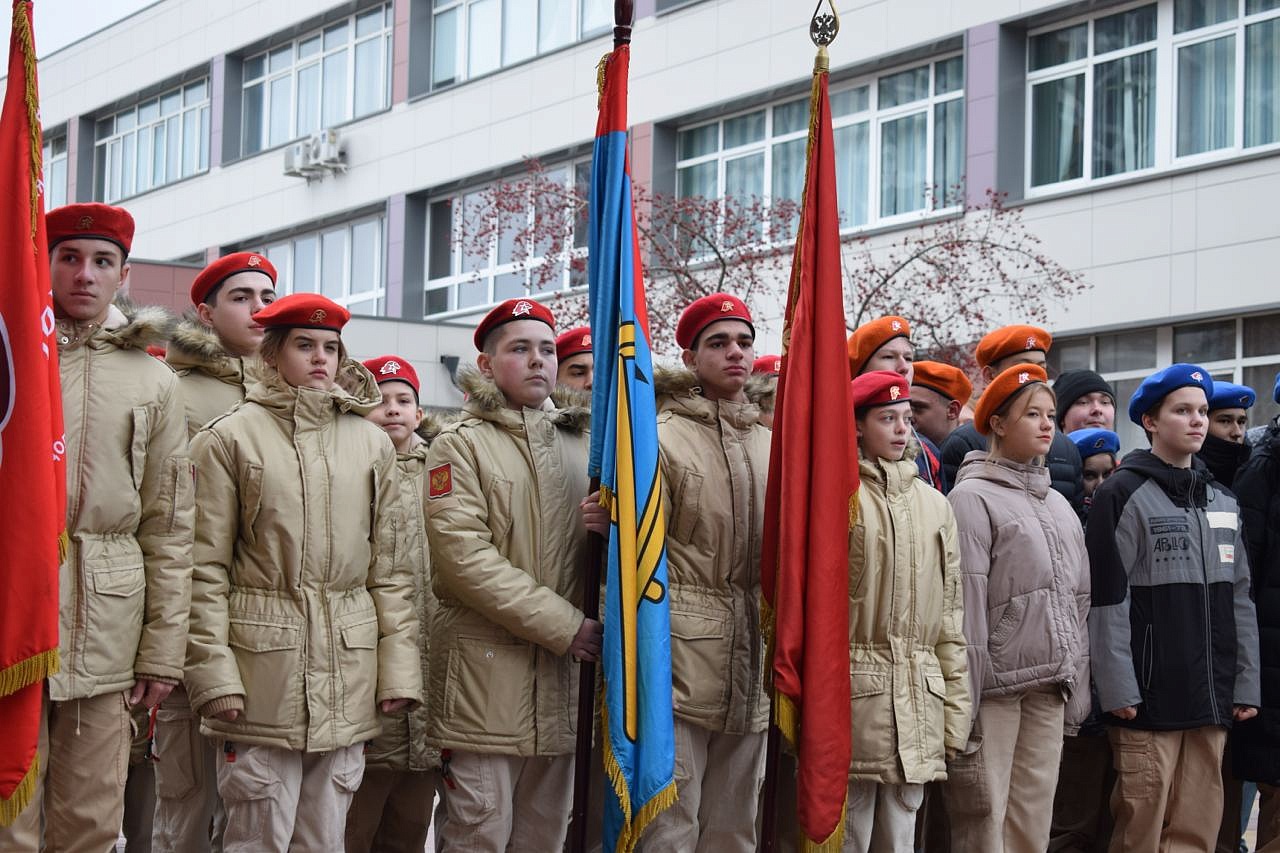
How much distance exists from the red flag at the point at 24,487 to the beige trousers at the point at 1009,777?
3306mm

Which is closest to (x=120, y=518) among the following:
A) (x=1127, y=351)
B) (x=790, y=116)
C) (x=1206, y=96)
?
(x=1127, y=351)

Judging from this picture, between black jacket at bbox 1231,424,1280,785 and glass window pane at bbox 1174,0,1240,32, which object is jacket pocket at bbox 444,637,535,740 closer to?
black jacket at bbox 1231,424,1280,785

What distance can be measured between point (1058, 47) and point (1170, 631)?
12584 mm

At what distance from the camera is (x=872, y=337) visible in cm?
659

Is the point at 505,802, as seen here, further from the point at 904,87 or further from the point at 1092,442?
the point at 904,87

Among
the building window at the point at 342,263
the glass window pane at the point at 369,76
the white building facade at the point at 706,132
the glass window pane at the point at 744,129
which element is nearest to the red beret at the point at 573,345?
the white building facade at the point at 706,132

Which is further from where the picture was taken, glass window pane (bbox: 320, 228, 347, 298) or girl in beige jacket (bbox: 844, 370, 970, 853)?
glass window pane (bbox: 320, 228, 347, 298)

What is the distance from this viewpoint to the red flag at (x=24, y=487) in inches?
174

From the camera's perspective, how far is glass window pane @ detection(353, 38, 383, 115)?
93.5 ft

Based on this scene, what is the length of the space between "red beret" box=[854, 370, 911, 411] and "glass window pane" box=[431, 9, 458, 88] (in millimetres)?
22053

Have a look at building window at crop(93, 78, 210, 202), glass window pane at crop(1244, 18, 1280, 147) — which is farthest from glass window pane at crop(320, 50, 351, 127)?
glass window pane at crop(1244, 18, 1280, 147)

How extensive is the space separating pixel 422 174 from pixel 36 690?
75.3 feet

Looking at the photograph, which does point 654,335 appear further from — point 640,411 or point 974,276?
point 640,411

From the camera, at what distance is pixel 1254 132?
16328mm
